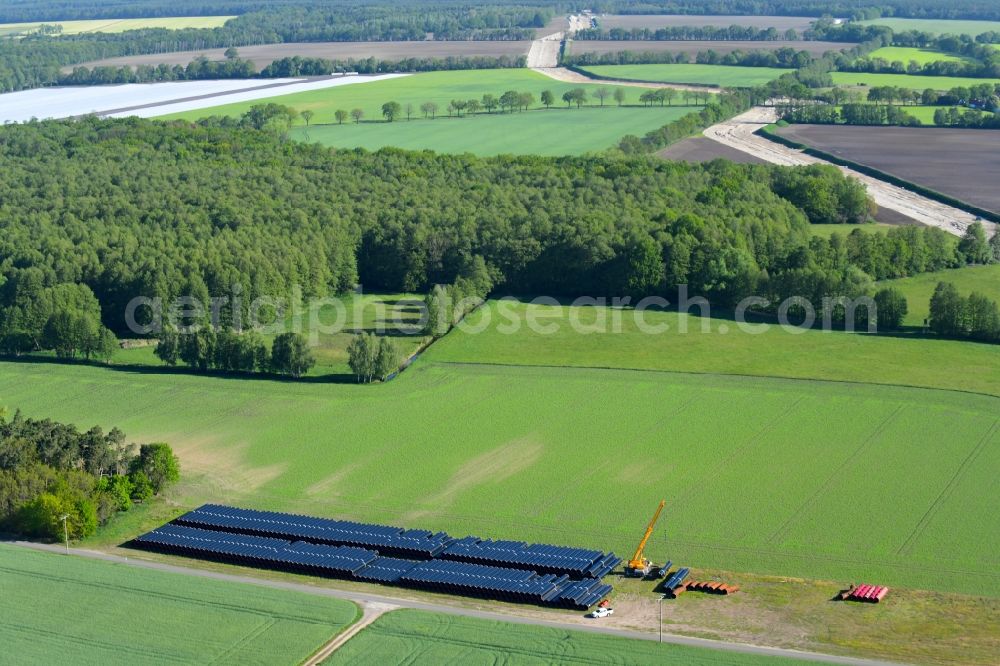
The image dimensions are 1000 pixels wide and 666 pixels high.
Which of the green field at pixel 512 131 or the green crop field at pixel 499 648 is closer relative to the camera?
the green crop field at pixel 499 648

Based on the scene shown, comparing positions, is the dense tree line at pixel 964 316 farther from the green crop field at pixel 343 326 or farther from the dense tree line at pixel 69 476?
the dense tree line at pixel 69 476

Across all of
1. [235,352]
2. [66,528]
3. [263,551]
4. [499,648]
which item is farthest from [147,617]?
[235,352]

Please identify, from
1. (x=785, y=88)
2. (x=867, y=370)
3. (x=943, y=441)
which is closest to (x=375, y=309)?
(x=867, y=370)

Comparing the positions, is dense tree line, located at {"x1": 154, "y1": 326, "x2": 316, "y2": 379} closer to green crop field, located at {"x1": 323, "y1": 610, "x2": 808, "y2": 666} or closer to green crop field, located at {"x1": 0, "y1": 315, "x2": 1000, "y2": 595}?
green crop field, located at {"x1": 0, "y1": 315, "x2": 1000, "y2": 595}

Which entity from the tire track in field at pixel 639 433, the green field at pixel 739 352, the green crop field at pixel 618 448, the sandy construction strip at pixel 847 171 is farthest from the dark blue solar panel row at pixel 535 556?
the sandy construction strip at pixel 847 171

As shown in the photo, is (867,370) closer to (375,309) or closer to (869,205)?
(375,309)

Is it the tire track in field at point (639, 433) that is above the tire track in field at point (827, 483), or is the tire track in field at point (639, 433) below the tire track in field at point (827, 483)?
above

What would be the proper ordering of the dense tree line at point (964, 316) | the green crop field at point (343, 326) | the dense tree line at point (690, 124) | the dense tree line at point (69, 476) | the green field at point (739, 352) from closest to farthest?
the dense tree line at point (69, 476)
the green field at point (739, 352)
the dense tree line at point (964, 316)
the green crop field at point (343, 326)
the dense tree line at point (690, 124)

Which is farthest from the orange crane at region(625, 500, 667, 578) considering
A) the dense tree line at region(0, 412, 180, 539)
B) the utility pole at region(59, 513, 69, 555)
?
the utility pole at region(59, 513, 69, 555)
